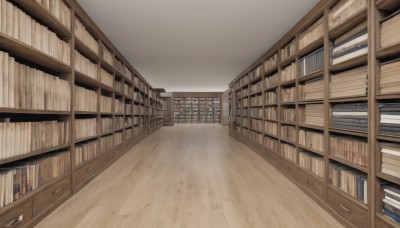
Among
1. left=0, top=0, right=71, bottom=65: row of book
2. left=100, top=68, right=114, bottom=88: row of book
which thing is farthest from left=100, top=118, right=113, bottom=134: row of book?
left=0, top=0, right=71, bottom=65: row of book

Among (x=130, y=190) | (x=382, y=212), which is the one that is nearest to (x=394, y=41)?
(x=382, y=212)

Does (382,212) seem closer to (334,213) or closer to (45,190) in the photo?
(334,213)

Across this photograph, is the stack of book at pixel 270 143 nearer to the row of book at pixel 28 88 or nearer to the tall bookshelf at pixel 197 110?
the row of book at pixel 28 88

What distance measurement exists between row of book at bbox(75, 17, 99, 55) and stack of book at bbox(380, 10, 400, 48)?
3.17 meters

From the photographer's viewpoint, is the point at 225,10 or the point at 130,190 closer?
the point at 130,190

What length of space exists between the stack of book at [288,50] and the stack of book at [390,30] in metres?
1.72

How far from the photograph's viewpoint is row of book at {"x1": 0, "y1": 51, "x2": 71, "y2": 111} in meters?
1.54

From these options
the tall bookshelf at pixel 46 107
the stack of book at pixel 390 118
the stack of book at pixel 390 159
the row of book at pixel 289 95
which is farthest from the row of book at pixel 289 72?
the tall bookshelf at pixel 46 107

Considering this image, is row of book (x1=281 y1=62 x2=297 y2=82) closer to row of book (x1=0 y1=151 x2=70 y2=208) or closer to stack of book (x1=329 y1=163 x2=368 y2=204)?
stack of book (x1=329 y1=163 x2=368 y2=204)

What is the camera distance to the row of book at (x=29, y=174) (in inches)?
61.7

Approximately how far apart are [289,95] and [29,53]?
3337mm

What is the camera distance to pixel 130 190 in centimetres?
267

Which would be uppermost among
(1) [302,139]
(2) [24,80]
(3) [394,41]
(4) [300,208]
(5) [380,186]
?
(3) [394,41]

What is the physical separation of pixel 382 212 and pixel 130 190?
8.24 ft
